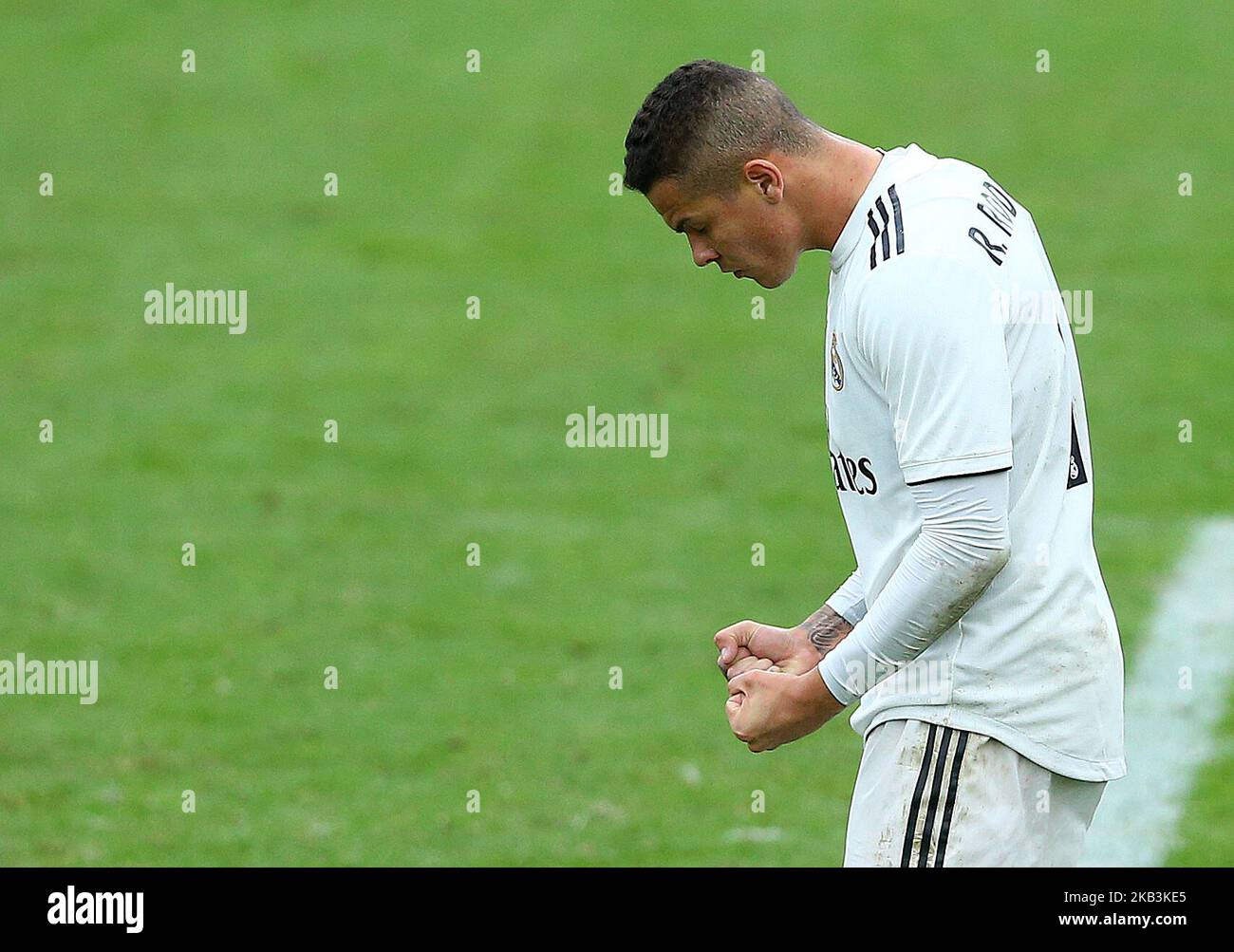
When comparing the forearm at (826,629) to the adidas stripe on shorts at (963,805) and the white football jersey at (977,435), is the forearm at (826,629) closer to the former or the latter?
the white football jersey at (977,435)

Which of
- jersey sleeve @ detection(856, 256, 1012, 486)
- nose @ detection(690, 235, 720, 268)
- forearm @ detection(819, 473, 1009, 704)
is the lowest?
forearm @ detection(819, 473, 1009, 704)

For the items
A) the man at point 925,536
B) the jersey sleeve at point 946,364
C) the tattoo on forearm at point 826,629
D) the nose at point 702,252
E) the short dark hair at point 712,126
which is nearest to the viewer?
the jersey sleeve at point 946,364

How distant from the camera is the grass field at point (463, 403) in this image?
25.0 ft

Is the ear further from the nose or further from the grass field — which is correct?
the grass field

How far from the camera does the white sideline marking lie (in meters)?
6.70

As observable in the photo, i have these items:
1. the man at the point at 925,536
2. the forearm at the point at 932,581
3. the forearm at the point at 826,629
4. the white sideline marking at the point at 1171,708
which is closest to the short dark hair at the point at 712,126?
the man at the point at 925,536

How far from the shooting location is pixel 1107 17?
19594 millimetres

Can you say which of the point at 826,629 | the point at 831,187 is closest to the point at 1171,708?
the point at 826,629

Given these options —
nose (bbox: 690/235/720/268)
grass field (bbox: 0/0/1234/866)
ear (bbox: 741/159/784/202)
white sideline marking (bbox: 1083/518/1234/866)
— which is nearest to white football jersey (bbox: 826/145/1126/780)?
ear (bbox: 741/159/784/202)

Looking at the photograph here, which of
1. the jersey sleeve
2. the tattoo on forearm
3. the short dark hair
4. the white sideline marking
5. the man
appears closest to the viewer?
the jersey sleeve

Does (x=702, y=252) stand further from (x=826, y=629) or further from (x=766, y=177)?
(x=826, y=629)

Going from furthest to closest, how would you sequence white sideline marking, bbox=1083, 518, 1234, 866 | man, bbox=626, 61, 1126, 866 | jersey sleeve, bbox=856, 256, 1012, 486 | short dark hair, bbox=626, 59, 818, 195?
white sideline marking, bbox=1083, 518, 1234, 866, short dark hair, bbox=626, 59, 818, 195, man, bbox=626, 61, 1126, 866, jersey sleeve, bbox=856, 256, 1012, 486
